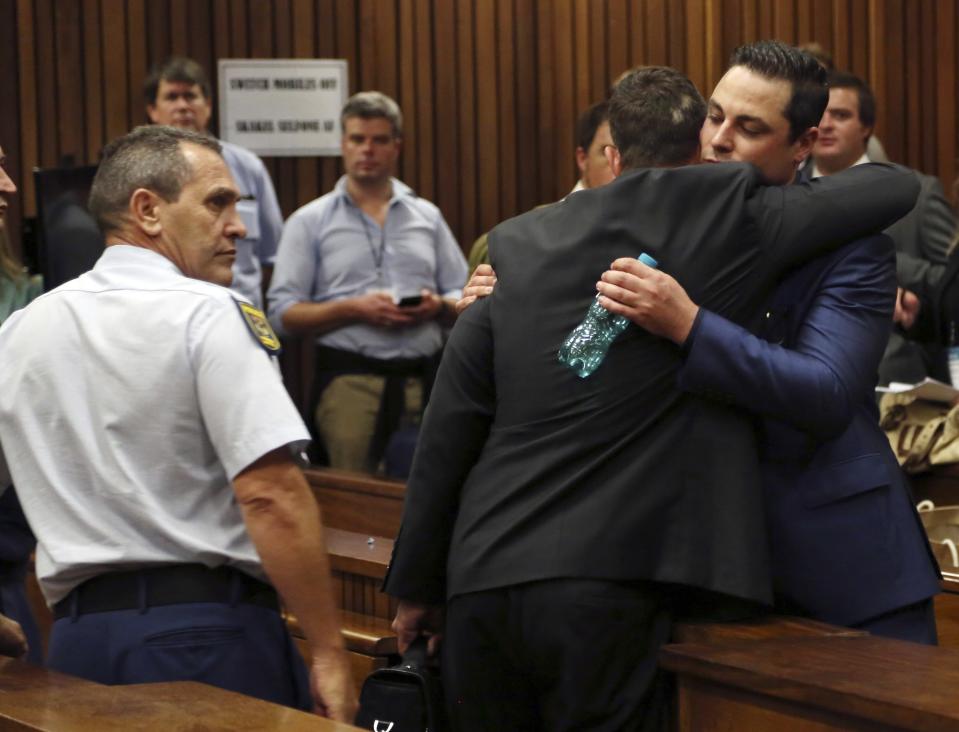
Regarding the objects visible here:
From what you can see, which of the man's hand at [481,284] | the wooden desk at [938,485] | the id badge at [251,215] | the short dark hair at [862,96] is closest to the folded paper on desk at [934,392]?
the wooden desk at [938,485]

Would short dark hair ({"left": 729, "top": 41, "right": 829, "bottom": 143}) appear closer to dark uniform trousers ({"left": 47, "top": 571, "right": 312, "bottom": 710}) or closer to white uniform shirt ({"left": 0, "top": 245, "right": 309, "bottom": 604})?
white uniform shirt ({"left": 0, "top": 245, "right": 309, "bottom": 604})

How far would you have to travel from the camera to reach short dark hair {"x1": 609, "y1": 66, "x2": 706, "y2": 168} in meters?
2.12

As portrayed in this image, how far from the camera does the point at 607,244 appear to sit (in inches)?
79.1

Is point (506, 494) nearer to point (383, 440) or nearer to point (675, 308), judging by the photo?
point (675, 308)

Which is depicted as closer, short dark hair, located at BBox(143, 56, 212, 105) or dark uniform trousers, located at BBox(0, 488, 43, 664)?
dark uniform trousers, located at BBox(0, 488, 43, 664)

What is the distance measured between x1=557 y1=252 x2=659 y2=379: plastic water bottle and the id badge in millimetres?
3376

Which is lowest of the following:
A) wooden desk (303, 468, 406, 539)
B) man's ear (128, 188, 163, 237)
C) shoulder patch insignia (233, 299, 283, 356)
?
wooden desk (303, 468, 406, 539)

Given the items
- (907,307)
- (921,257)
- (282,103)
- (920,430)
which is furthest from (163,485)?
(282,103)

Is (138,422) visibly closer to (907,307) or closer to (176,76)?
(907,307)

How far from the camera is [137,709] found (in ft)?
6.07

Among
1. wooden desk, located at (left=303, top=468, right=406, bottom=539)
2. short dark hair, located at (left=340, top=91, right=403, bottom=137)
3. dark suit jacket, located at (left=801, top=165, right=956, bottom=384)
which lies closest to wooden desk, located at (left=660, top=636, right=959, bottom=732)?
wooden desk, located at (left=303, top=468, right=406, bottom=539)

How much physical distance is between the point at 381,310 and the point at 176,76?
114 centimetres

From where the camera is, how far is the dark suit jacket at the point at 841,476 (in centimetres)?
204

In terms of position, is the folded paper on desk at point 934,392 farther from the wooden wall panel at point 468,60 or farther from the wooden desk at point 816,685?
the wooden wall panel at point 468,60
